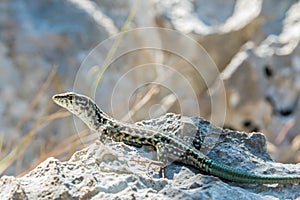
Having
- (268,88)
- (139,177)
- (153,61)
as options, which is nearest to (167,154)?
(139,177)

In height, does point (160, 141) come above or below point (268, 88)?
below

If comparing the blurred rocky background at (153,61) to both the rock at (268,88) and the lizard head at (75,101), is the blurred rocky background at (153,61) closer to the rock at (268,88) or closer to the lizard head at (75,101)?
the rock at (268,88)

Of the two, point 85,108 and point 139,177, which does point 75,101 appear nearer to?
point 85,108

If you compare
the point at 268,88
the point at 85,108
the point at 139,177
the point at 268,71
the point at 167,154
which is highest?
the point at 268,71

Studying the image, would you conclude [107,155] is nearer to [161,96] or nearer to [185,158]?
[185,158]

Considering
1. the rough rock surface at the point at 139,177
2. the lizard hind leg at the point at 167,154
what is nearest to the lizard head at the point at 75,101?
the rough rock surface at the point at 139,177

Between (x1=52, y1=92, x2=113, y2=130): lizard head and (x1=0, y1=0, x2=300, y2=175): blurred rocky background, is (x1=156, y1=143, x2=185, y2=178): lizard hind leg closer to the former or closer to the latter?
(x1=52, y1=92, x2=113, y2=130): lizard head
